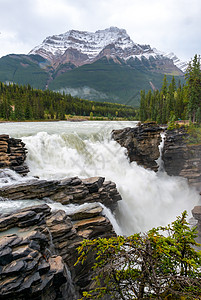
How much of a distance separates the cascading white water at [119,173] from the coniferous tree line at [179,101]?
72.8ft

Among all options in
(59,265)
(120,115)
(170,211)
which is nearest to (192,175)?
(170,211)

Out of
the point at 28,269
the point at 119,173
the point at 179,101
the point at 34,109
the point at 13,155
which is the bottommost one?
the point at 119,173

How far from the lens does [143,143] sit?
29047 mm

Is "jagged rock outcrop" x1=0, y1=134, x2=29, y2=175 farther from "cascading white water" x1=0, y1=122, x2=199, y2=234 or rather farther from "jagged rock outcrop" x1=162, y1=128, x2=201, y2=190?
"jagged rock outcrop" x1=162, y1=128, x2=201, y2=190

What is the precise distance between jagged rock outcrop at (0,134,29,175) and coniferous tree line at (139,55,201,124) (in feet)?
119

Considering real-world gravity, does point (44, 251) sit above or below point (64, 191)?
below

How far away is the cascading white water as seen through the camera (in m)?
17.8

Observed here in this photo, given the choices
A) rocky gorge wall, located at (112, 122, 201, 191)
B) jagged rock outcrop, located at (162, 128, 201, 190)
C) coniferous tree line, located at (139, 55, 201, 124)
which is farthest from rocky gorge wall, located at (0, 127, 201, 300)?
coniferous tree line, located at (139, 55, 201, 124)

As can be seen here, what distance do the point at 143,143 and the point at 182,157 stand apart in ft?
25.2

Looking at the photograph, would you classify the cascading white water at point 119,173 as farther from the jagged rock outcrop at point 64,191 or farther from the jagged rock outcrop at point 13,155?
the jagged rock outcrop at point 64,191

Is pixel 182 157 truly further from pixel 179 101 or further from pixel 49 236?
pixel 179 101

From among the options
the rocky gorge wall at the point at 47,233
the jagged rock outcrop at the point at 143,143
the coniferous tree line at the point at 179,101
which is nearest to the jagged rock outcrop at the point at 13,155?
the rocky gorge wall at the point at 47,233

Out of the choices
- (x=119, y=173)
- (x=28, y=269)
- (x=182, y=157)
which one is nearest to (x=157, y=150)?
(x=182, y=157)

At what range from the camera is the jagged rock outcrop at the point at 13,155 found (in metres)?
15.8
